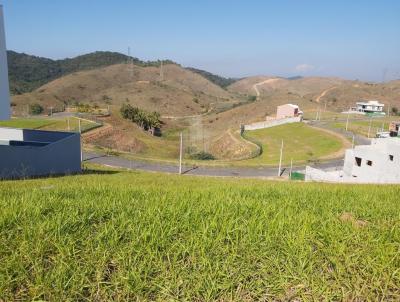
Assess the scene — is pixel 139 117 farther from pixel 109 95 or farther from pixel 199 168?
pixel 109 95

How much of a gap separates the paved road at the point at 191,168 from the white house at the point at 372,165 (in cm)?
762

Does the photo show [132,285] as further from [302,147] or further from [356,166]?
[302,147]

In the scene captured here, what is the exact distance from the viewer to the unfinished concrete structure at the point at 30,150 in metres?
18.9

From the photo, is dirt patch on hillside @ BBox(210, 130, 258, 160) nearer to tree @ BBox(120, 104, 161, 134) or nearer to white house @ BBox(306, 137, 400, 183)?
white house @ BBox(306, 137, 400, 183)

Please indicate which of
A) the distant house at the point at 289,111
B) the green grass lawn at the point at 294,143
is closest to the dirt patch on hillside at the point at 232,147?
the green grass lawn at the point at 294,143

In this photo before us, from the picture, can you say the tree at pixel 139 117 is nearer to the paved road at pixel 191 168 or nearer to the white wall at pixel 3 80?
the paved road at pixel 191 168

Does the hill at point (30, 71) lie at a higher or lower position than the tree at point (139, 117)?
higher

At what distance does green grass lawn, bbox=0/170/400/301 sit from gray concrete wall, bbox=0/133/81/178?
16.8 m

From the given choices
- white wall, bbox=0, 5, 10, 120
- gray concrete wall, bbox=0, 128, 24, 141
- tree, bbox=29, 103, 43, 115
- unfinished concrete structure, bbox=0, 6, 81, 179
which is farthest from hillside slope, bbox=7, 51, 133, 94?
white wall, bbox=0, 5, 10, 120

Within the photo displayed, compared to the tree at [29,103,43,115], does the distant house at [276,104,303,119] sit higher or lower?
higher

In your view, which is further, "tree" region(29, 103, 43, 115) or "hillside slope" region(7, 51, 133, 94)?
"hillside slope" region(7, 51, 133, 94)

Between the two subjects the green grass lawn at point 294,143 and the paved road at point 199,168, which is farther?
→ the green grass lawn at point 294,143

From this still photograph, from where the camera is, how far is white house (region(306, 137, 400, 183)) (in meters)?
30.4

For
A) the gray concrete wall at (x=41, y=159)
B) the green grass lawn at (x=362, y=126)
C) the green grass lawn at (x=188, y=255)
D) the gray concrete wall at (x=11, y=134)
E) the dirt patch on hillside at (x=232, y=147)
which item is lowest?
the dirt patch on hillside at (x=232, y=147)
